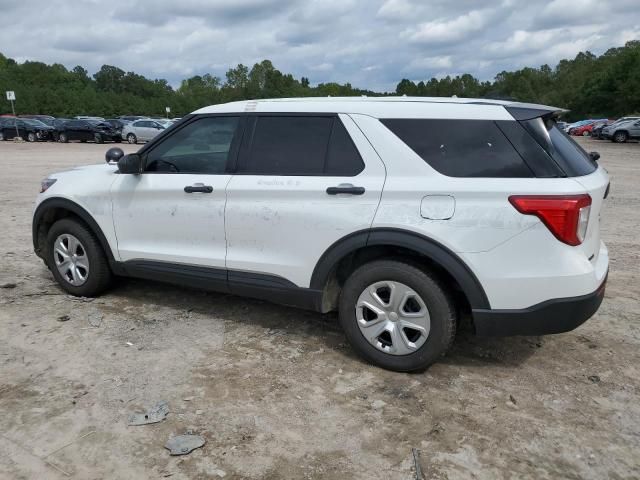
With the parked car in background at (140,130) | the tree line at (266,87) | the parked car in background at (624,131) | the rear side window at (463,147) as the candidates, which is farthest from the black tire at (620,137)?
the rear side window at (463,147)

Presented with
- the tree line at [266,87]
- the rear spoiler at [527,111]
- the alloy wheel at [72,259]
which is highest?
the tree line at [266,87]

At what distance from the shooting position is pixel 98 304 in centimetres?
485

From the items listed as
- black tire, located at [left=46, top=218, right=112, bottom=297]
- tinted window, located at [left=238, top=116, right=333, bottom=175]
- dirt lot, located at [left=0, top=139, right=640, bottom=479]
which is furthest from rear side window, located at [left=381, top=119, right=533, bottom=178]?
black tire, located at [left=46, top=218, right=112, bottom=297]

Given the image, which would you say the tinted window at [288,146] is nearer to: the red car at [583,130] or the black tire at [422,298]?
the black tire at [422,298]

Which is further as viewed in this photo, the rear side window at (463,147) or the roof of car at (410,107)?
the roof of car at (410,107)

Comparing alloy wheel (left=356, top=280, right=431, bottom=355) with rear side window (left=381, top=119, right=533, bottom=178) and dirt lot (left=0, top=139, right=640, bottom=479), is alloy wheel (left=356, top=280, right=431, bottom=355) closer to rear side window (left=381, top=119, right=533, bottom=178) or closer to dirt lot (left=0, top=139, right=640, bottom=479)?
dirt lot (left=0, top=139, right=640, bottom=479)

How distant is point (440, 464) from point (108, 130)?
32837mm

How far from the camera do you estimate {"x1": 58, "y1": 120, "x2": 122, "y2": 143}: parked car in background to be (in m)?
31.9

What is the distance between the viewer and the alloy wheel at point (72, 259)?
15.9 feet

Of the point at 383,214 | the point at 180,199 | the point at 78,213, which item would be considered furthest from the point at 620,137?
the point at 78,213

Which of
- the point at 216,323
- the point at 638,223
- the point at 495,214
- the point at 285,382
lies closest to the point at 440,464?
the point at 285,382

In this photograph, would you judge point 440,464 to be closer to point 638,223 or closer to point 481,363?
point 481,363

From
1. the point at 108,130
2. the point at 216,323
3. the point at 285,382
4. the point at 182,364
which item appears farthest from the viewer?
the point at 108,130

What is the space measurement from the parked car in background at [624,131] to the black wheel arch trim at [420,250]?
3414 cm
